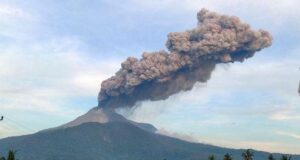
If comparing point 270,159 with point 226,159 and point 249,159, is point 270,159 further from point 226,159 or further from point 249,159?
point 226,159

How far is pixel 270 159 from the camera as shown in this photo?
77.6 meters

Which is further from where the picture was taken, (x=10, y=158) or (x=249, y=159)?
(x=249, y=159)

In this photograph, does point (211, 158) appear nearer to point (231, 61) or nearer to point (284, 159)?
point (284, 159)

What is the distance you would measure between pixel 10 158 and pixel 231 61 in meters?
133

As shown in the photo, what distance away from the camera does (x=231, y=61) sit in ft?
623

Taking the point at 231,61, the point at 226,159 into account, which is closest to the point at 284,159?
the point at 226,159

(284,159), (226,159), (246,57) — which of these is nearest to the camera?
(284,159)

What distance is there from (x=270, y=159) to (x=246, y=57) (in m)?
115

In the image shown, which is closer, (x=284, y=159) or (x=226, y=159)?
(x=284, y=159)

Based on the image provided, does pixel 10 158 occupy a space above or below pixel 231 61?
below

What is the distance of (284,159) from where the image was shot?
2611 inches

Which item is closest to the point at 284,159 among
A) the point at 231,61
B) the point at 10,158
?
the point at 10,158

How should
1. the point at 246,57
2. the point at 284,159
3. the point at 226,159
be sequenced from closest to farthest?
the point at 284,159 → the point at 226,159 → the point at 246,57

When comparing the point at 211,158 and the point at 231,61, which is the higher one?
the point at 231,61
